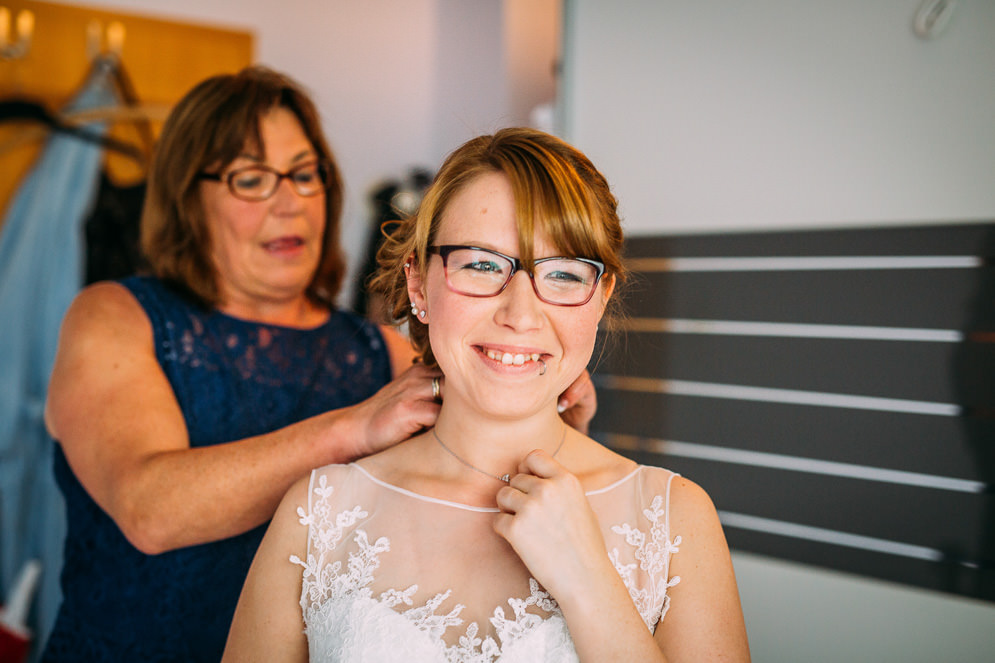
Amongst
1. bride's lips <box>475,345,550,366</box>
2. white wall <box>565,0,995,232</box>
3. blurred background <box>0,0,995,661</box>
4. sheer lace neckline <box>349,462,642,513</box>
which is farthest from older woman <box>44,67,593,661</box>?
white wall <box>565,0,995,232</box>

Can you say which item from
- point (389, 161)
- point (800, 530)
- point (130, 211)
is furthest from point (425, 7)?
point (800, 530)

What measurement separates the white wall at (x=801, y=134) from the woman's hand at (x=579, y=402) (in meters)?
1.29

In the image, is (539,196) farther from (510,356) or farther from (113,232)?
(113,232)

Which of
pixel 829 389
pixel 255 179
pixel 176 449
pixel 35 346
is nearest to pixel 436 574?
pixel 176 449

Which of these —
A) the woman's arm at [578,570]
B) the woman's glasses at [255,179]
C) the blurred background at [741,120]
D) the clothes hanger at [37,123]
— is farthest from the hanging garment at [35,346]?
the woman's arm at [578,570]

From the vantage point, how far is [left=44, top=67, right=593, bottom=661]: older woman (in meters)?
1.36

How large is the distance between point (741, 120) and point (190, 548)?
2.13 meters

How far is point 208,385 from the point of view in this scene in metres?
1.66

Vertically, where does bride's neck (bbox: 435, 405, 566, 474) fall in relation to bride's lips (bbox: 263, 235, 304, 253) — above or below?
below

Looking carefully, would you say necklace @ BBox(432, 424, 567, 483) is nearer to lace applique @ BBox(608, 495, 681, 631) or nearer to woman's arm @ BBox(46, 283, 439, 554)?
woman's arm @ BBox(46, 283, 439, 554)

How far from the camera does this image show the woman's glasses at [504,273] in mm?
1123

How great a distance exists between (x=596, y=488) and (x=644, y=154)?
1.79m

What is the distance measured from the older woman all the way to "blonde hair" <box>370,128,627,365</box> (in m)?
0.30

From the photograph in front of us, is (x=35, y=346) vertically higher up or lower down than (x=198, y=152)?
lower down
